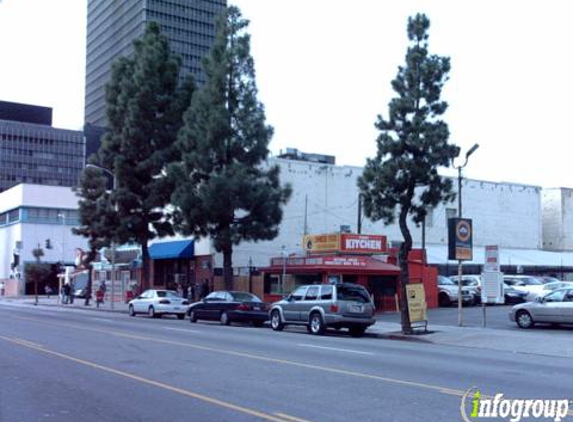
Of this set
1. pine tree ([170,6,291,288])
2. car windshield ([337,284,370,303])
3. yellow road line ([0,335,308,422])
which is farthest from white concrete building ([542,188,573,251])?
yellow road line ([0,335,308,422])

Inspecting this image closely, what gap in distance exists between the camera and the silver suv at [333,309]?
24.9 m

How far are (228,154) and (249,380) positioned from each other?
25001 mm

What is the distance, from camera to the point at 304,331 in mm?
27234

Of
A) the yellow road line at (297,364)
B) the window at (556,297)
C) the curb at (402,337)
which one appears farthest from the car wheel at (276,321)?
the window at (556,297)

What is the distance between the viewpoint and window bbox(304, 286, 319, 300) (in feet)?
85.3

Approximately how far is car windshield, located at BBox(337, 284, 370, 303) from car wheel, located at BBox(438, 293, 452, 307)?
634 inches

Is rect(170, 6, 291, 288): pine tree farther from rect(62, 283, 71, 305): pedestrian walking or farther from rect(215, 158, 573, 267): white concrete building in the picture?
rect(62, 283, 71, 305): pedestrian walking

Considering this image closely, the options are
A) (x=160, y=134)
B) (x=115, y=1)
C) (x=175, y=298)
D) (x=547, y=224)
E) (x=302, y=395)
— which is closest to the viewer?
(x=302, y=395)

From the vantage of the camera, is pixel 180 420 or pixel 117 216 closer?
pixel 180 420

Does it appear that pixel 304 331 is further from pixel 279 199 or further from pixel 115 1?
pixel 115 1

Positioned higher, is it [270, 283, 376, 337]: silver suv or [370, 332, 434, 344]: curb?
[270, 283, 376, 337]: silver suv

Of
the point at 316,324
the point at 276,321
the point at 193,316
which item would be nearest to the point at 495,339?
the point at 316,324

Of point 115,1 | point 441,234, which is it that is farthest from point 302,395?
point 115,1

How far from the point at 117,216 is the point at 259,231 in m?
11.7
